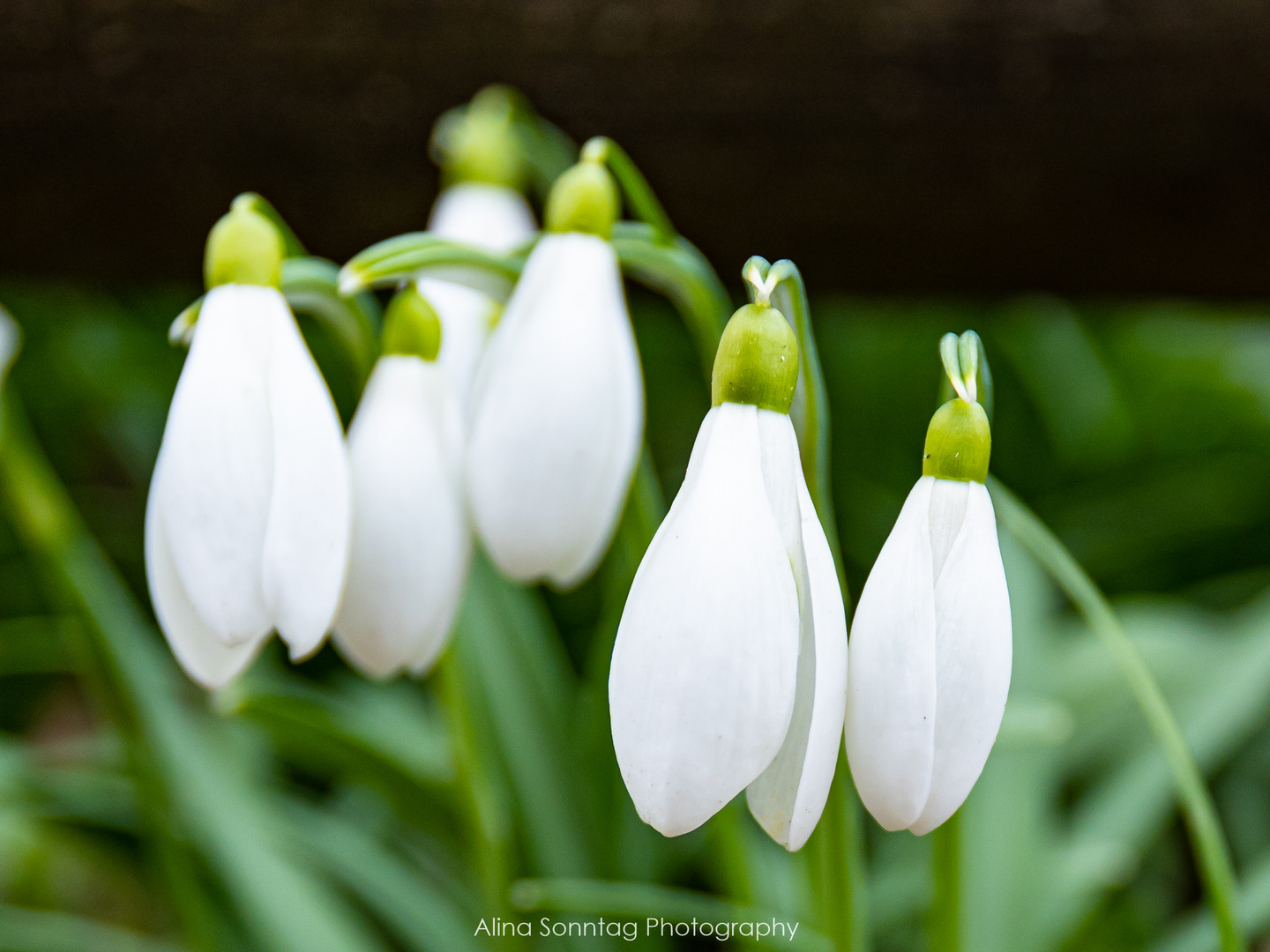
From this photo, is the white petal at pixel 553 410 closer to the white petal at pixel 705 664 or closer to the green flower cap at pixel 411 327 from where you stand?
the green flower cap at pixel 411 327

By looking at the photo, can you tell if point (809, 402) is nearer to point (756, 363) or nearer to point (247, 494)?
point (756, 363)

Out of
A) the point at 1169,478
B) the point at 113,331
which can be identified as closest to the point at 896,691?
the point at 1169,478

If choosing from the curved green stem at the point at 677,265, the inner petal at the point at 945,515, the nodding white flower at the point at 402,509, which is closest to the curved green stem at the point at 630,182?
the curved green stem at the point at 677,265

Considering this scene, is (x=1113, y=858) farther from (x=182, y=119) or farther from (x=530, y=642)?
(x=182, y=119)

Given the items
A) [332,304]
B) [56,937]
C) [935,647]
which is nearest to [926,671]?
[935,647]

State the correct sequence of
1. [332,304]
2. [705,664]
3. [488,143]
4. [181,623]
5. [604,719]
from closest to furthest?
[705,664]
[181,623]
[332,304]
[488,143]
[604,719]

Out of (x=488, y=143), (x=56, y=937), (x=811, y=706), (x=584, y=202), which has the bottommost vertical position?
(x=56, y=937)

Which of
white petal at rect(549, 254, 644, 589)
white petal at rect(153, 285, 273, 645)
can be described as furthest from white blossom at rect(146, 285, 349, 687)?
white petal at rect(549, 254, 644, 589)
